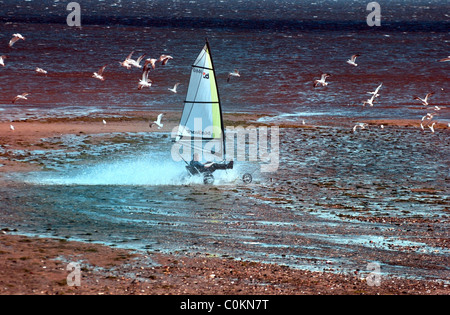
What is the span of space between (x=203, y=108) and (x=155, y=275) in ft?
33.6

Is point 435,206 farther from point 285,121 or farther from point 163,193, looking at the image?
point 285,121

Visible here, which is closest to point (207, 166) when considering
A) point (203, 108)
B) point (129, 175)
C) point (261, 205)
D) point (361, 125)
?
point (203, 108)

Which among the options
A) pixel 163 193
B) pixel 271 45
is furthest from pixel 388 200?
pixel 271 45

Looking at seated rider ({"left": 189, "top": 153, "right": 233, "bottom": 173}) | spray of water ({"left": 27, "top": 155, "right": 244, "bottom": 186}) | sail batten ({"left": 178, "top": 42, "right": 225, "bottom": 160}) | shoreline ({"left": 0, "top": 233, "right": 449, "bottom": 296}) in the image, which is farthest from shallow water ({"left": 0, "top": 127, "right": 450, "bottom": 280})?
sail batten ({"left": 178, "top": 42, "right": 225, "bottom": 160})

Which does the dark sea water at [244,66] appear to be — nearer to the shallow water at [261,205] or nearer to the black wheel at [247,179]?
the shallow water at [261,205]

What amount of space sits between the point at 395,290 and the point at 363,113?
28.1 m

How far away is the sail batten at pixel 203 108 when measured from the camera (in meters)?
24.0

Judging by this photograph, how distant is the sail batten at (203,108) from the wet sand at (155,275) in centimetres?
849

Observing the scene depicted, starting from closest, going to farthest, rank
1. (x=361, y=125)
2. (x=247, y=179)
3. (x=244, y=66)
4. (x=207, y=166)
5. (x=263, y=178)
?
(x=207, y=166) → (x=247, y=179) → (x=263, y=178) → (x=361, y=125) → (x=244, y=66)

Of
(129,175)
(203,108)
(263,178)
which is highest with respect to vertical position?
(203,108)

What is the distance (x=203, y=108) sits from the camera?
24609 mm

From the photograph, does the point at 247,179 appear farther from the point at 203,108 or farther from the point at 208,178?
the point at 203,108

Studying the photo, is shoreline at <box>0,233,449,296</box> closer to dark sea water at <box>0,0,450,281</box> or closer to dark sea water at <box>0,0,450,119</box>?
dark sea water at <box>0,0,450,281</box>

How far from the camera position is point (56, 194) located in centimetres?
2266
